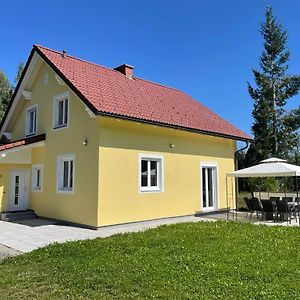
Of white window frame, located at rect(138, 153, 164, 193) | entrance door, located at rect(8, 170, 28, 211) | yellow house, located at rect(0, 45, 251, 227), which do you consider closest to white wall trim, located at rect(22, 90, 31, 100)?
yellow house, located at rect(0, 45, 251, 227)

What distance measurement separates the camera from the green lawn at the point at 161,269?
17.3 feet

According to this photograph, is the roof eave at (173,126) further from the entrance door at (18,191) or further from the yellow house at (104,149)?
the entrance door at (18,191)

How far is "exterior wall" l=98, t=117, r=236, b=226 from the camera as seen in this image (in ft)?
41.4

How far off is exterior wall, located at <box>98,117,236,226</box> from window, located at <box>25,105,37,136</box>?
6.49 m

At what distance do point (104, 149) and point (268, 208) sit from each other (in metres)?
7.68

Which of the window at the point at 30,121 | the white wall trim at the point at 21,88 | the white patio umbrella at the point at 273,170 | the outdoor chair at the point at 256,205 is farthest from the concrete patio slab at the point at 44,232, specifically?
the white wall trim at the point at 21,88

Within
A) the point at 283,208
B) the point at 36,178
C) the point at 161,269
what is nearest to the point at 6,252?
the point at 161,269

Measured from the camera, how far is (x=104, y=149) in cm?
1252

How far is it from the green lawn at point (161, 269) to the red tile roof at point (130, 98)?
5.57 m

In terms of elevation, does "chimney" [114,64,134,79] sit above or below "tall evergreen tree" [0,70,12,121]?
below

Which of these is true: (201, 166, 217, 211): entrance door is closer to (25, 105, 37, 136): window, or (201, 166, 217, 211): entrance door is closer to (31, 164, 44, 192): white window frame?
(31, 164, 44, 192): white window frame

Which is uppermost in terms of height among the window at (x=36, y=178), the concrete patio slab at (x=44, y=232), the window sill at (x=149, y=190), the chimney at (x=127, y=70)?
the chimney at (x=127, y=70)

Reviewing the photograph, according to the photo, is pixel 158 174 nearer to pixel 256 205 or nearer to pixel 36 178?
pixel 256 205

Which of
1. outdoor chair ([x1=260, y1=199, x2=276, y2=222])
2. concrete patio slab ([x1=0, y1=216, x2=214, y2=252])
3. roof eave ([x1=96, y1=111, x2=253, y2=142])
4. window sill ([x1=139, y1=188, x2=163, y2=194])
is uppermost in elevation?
roof eave ([x1=96, y1=111, x2=253, y2=142])
